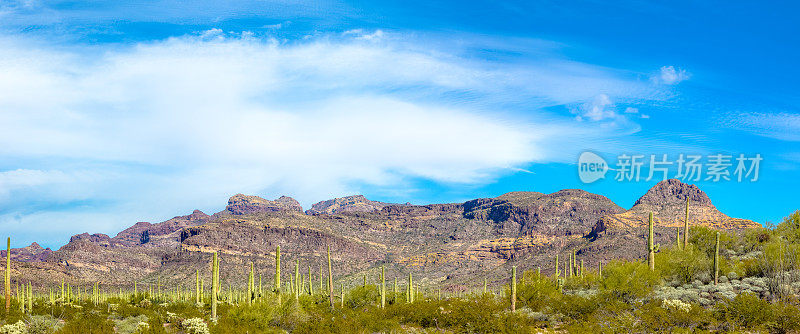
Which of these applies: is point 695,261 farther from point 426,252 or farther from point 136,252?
point 136,252

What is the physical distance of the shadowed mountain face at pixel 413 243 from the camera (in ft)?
376

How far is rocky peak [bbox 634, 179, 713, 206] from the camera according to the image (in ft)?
543

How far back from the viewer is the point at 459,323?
24.0 metres

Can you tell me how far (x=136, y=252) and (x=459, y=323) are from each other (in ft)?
498

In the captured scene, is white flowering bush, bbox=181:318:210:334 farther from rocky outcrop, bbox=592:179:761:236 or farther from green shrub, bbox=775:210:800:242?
rocky outcrop, bbox=592:179:761:236

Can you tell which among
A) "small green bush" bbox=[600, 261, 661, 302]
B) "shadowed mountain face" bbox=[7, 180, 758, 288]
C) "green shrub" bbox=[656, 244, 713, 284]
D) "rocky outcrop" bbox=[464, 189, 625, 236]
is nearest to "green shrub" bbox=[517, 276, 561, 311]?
"small green bush" bbox=[600, 261, 661, 302]

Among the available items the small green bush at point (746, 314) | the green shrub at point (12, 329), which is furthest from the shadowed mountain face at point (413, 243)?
the green shrub at point (12, 329)

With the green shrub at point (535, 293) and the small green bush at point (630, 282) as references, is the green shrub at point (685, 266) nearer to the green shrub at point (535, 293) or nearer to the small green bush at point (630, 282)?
the small green bush at point (630, 282)

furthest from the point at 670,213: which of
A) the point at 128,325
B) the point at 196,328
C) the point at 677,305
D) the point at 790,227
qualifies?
the point at 196,328

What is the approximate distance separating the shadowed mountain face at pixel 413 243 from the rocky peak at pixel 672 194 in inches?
12.5

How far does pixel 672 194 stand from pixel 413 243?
8308cm

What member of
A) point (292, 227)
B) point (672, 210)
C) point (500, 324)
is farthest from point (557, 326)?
point (292, 227)

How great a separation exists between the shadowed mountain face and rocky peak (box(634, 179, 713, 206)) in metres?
0.32

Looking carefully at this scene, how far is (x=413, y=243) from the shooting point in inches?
7072
